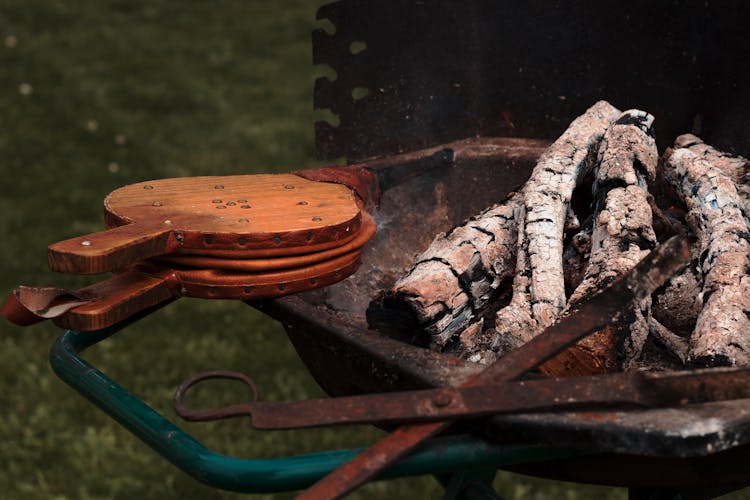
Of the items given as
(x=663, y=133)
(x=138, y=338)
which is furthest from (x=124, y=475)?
(x=663, y=133)

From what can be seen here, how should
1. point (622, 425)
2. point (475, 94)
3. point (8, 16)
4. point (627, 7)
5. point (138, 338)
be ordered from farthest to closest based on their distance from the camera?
point (8, 16)
point (138, 338)
point (475, 94)
point (627, 7)
point (622, 425)

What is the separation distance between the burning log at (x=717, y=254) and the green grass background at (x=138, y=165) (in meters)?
1.12

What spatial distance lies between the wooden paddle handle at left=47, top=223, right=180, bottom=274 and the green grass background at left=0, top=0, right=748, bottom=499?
1360 millimetres

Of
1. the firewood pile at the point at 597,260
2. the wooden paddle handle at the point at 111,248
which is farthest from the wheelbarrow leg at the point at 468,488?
the wooden paddle handle at the point at 111,248

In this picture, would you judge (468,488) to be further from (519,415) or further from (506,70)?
(506,70)

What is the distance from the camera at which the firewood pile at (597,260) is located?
145 centimetres

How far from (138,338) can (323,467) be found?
2.12 metres

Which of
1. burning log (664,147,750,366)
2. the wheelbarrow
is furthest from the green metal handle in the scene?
burning log (664,147,750,366)

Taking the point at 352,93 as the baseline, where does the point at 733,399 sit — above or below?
below

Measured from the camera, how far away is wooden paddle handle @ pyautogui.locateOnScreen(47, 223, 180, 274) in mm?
1256

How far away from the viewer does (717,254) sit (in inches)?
62.1

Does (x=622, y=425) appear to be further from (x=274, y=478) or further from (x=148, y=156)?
(x=148, y=156)

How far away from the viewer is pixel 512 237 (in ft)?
5.66

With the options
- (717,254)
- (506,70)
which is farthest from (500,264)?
(506,70)
